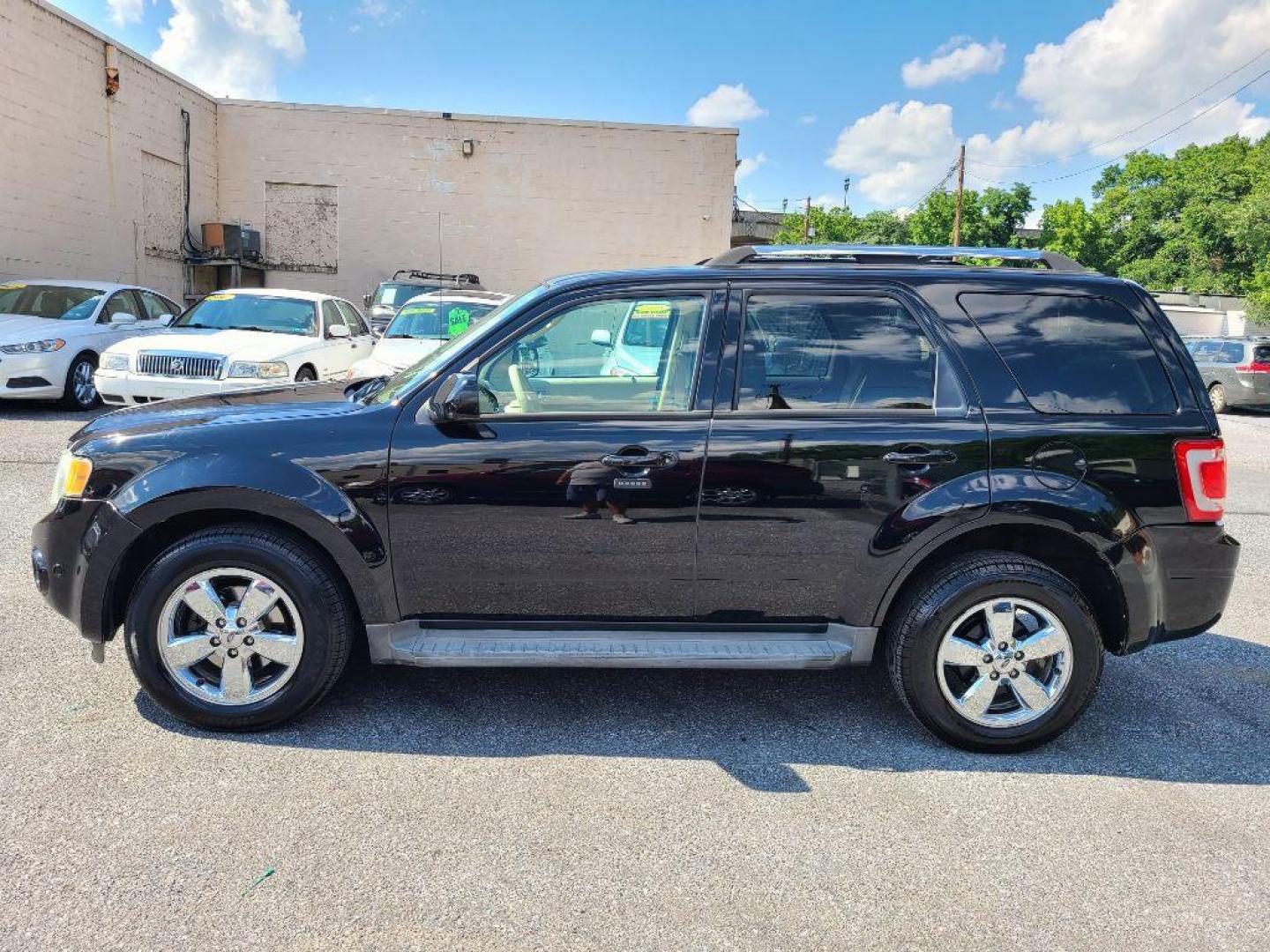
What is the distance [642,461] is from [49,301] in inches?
455

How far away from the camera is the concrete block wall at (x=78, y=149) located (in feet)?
50.5

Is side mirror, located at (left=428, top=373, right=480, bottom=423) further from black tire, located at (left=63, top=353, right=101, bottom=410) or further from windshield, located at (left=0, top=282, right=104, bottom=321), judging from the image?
windshield, located at (left=0, top=282, right=104, bottom=321)

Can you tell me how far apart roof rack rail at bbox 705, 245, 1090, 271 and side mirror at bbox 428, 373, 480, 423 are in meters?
1.18

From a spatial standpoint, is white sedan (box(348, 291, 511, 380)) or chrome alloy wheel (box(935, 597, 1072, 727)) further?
white sedan (box(348, 291, 511, 380))

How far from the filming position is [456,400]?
3277mm

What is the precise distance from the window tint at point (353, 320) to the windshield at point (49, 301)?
10.3ft

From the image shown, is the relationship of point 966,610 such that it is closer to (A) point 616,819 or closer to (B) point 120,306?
(A) point 616,819

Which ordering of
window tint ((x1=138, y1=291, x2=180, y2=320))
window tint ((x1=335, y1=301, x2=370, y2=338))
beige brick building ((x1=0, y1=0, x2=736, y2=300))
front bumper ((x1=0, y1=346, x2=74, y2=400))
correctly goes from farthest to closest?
beige brick building ((x1=0, y1=0, x2=736, y2=300)) → window tint ((x1=138, y1=291, x2=180, y2=320)) → window tint ((x1=335, y1=301, x2=370, y2=338)) → front bumper ((x1=0, y1=346, x2=74, y2=400))

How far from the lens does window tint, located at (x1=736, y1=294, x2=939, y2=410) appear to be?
137 inches

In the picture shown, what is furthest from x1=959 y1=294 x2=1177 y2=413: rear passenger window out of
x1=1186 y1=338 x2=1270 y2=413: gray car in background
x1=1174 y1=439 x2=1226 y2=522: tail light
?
x1=1186 y1=338 x2=1270 y2=413: gray car in background

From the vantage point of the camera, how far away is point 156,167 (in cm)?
1986

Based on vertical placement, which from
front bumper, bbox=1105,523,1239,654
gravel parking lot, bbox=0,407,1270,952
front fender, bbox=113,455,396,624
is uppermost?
front fender, bbox=113,455,396,624

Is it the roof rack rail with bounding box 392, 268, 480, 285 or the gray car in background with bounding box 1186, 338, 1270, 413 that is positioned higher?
the roof rack rail with bounding box 392, 268, 480, 285

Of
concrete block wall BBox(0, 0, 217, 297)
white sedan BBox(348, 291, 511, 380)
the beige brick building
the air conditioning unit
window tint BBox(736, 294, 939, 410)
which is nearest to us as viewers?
window tint BBox(736, 294, 939, 410)
